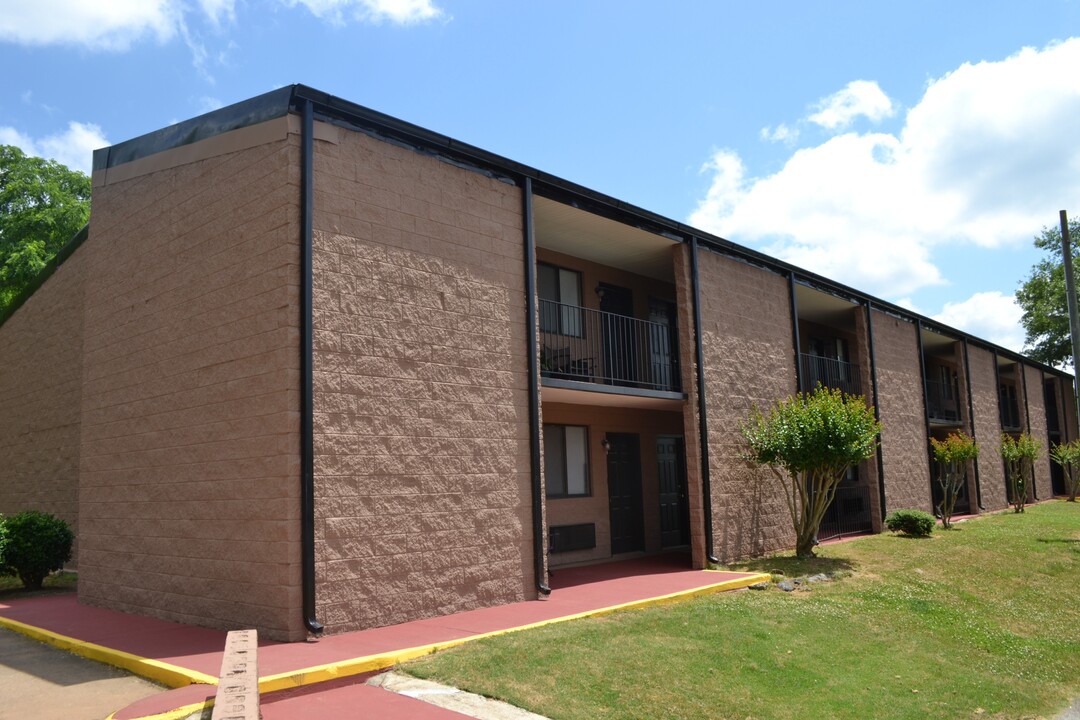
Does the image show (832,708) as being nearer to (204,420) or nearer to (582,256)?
(204,420)

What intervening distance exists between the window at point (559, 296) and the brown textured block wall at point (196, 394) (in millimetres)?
6098

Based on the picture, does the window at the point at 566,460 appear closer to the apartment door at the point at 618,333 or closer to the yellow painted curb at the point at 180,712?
the apartment door at the point at 618,333

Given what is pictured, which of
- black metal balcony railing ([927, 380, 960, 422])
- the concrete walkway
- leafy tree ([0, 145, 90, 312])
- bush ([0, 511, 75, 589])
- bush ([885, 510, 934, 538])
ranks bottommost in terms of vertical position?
the concrete walkway

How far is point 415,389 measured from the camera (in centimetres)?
977

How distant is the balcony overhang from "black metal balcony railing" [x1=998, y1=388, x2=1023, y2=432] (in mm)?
20758

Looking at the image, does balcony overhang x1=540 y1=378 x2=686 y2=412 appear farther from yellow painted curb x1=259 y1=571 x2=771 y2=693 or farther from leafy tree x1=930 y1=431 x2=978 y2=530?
leafy tree x1=930 y1=431 x2=978 y2=530

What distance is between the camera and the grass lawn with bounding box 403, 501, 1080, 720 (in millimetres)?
7105

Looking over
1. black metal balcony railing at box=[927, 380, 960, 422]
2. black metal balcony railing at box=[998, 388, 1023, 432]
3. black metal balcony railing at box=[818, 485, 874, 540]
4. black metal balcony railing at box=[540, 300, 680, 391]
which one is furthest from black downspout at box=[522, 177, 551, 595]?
black metal balcony railing at box=[998, 388, 1023, 432]

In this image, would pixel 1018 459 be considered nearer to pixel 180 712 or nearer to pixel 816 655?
pixel 816 655

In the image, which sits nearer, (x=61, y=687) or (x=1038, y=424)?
(x=61, y=687)

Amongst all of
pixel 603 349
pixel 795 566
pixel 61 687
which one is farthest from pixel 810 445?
pixel 61 687

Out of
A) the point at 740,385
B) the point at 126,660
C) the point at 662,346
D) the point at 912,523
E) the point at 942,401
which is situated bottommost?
the point at 126,660

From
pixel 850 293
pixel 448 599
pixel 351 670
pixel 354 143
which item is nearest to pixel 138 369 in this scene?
pixel 354 143

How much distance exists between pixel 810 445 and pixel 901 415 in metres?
8.69
